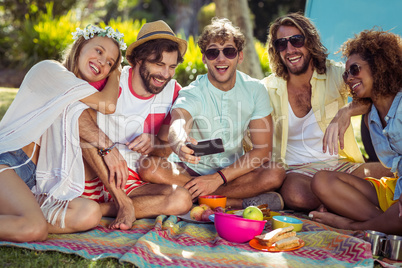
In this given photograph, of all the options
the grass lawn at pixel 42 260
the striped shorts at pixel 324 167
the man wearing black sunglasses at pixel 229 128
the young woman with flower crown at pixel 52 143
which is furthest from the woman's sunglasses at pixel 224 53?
the grass lawn at pixel 42 260

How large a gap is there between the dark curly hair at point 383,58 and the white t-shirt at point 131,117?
1.85m

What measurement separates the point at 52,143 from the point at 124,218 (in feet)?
2.74

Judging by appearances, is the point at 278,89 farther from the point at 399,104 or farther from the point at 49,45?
the point at 49,45

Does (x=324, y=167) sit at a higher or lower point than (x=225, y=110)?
lower

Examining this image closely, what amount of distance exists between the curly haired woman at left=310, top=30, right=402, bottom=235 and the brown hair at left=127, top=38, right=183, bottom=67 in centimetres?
160

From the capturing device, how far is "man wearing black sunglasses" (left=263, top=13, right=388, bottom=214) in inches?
171

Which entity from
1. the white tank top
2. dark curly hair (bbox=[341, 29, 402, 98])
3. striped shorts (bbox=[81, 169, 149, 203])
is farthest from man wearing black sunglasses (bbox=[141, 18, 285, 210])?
dark curly hair (bbox=[341, 29, 402, 98])

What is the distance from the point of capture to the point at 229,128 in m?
4.26

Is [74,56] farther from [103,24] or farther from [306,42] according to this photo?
[103,24]

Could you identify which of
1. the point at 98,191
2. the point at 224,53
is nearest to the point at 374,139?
the point at 224,53

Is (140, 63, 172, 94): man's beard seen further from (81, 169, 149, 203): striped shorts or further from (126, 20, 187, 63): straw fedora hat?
(81, 169, 149, 203): striped shorts

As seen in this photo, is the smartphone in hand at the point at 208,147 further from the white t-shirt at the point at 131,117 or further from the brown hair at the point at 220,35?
the brown hair at the point at 220,35

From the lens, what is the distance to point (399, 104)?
330 cm

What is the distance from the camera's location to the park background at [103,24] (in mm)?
7328
